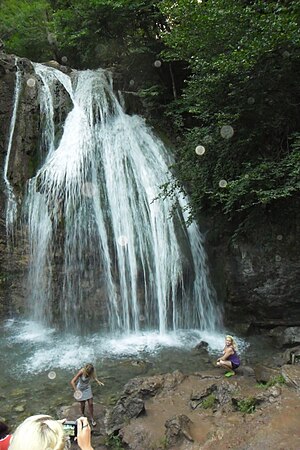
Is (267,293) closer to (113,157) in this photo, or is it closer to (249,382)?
(249,382)

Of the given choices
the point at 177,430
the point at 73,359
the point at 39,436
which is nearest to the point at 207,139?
the point at 73,359

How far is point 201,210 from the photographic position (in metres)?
10.9

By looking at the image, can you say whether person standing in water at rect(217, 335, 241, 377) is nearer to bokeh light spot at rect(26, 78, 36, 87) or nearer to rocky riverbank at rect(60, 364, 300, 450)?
rocky riverbank at rect(60, 364, 300, 450)

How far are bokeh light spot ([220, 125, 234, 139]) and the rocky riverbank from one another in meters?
5.54

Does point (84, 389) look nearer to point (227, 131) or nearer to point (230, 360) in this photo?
point (230, 360)

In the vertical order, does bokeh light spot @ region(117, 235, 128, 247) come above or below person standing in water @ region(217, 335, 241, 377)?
above

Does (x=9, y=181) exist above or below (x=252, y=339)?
above

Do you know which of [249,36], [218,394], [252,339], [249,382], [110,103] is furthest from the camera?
[110,103]

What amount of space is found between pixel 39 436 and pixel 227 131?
29.2 feet

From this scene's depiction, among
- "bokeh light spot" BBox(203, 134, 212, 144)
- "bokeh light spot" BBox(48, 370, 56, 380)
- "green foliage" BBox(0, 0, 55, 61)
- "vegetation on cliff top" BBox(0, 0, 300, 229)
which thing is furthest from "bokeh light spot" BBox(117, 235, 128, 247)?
"green foliage" BBox(0, 0, 55, 61)

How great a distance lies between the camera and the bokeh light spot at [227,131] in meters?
9.61

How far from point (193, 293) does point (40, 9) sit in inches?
625

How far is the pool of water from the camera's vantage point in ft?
22.4

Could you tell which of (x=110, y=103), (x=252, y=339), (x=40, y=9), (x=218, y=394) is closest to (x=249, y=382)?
(x=218, y=394)
